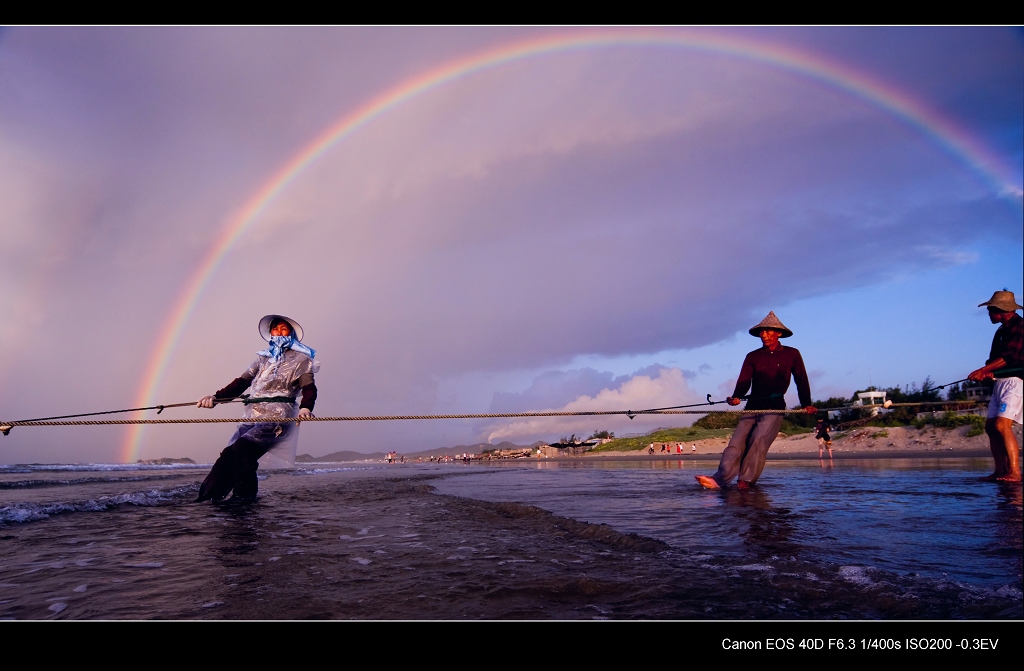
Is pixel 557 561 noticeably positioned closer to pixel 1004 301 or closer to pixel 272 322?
pixel 272 322

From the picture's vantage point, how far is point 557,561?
14.9ft

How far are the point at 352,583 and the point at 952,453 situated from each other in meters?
21.9

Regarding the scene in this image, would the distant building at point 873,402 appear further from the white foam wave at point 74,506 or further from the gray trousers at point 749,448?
the white foam wave at point 74,506

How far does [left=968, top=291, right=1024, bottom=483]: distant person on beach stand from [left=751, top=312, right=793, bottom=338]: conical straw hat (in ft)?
8.49

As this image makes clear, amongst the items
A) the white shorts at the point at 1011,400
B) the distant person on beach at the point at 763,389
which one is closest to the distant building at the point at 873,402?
the distant person on beach at the point at 763,389

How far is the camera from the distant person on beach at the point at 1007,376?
7438 millimetres

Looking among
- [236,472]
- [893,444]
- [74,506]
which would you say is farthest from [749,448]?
[893,444]

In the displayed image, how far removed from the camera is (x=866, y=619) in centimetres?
295

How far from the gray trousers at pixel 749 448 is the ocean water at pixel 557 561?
65 cm

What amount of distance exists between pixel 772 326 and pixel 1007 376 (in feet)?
10.7

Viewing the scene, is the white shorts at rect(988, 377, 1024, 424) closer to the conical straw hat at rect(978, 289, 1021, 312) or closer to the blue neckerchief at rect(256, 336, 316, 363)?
the conical straw hat at rect(978, 289, 1021, 312)

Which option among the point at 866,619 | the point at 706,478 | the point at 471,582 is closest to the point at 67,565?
the point at 471,582

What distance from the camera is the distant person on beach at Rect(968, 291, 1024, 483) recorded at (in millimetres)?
7438
